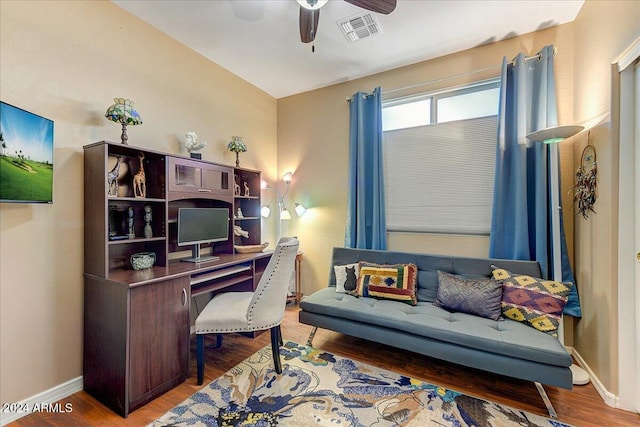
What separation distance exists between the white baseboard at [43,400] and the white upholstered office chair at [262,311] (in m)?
0.84

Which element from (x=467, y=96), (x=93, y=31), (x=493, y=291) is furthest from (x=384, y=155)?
(x=93, y=31)

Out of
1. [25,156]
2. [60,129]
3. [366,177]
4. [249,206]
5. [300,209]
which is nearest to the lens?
[25,156]

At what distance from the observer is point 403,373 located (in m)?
2.11

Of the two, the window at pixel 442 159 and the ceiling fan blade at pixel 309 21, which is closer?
the ceiling fan blade at pixel 309 21

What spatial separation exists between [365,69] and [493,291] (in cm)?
260

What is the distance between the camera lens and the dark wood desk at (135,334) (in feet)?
5.55

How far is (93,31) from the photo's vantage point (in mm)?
2008

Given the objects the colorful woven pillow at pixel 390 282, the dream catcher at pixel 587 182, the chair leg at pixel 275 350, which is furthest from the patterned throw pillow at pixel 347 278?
the dream catcher at pixel 587 182

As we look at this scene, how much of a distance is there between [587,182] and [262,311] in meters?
2.62

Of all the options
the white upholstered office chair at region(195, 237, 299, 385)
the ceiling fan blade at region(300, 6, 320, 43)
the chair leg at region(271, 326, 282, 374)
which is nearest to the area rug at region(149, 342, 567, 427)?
the chair leg at region(271, 326, 282, 374)

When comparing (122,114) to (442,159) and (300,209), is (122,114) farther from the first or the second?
(442,159)

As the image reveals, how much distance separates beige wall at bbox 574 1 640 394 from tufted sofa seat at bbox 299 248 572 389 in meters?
0.36

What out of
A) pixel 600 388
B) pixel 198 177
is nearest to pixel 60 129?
pixel 198 177

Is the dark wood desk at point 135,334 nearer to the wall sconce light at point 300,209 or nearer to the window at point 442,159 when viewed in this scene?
the wall sconce light at point 300,209
